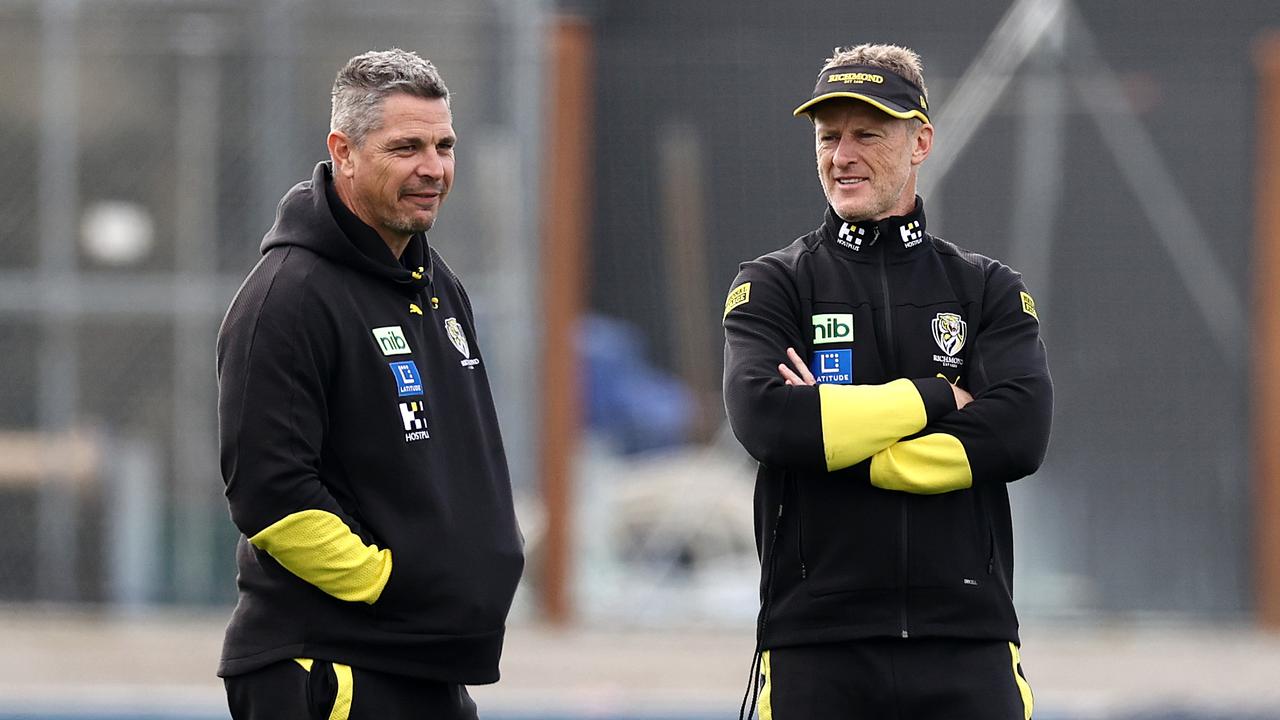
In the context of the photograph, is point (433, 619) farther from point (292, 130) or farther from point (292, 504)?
point (292, 130)

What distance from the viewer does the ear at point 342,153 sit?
12.7 ft

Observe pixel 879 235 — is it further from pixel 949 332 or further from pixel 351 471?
pixel 351 471

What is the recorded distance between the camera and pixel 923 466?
152 inches

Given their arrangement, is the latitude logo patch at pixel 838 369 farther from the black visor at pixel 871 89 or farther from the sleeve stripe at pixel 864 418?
the black visor at pixel 871 89

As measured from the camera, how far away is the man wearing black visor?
3.87 meters

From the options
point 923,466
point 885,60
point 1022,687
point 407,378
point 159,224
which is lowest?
point 1022,687

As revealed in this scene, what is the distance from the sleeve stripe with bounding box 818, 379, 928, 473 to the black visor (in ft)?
1.91

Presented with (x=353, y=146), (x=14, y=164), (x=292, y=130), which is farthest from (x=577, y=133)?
(x=353, y=146)

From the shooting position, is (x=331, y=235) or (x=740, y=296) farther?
(x=740, y=296)

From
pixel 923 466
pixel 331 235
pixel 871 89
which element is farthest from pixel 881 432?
pixel 331 235

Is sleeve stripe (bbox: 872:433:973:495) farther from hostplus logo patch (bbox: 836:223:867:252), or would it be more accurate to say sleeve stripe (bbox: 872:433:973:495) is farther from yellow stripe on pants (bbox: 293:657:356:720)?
yellow stripe on pants (bbox: 293:657:356:720)

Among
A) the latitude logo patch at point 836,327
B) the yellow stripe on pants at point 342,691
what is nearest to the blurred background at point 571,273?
the latitude logo patch at point 836,327

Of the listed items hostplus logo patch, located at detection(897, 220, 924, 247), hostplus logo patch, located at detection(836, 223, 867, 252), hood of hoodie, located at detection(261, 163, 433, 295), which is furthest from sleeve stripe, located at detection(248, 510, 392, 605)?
hostplus logo patch, located at detection(897, 220, 924, 247)

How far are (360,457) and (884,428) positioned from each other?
1062 mm
